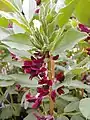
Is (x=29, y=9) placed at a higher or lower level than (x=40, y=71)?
higher

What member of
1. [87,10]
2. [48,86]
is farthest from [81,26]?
[48,86]

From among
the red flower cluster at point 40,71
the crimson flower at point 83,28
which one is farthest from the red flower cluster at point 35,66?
the crimson flower at point 83,28

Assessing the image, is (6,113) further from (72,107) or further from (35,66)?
(35,66)

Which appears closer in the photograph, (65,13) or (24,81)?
(65,13)

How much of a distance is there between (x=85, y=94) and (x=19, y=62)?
189 mm

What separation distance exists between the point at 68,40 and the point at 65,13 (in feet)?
0.17

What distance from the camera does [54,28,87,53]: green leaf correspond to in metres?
0.57

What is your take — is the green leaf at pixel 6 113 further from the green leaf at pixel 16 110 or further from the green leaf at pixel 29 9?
the green leaf at pixel 29 9

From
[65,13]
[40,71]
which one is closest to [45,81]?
[40,71]

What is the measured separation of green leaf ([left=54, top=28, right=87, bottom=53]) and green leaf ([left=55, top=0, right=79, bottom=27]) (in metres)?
0.02

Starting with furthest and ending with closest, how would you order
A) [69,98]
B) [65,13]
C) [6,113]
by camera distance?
1. [6,113]
2. [69,98]
3. [65,13]

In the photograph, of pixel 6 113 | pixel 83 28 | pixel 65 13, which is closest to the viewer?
pixel 65 13

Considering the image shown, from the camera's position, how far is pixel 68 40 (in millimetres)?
583

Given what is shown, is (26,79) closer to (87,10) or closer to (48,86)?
(48,86)
